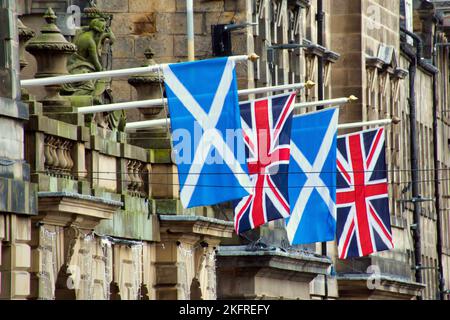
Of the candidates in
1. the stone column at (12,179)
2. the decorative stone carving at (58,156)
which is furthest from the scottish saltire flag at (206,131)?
the stone column at (12,179)

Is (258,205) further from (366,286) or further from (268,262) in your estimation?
(366,286)

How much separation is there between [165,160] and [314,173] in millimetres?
8845

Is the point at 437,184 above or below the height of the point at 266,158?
above

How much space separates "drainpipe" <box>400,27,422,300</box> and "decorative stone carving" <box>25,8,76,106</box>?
1632 inches

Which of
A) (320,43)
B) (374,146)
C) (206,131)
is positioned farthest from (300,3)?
(206,131)

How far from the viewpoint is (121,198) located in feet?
153

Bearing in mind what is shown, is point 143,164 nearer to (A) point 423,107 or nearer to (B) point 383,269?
(B) point 383,269

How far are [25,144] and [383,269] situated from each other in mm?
40434

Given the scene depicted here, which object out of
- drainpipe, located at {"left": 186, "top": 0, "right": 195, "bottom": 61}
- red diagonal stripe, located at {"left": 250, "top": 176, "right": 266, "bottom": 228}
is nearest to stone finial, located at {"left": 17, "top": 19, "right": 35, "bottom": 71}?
red diagonal stripe, located at {"left": 250, "top": 176, "right": 266, "bottom": 228}

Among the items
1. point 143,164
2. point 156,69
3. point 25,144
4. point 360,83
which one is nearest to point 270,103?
point 143,164

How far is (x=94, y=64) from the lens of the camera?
47.8 m

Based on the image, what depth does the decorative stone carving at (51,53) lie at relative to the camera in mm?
43344

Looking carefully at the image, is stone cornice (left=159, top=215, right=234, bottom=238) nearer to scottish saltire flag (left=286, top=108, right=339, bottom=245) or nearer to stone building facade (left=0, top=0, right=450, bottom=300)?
stone building facade (left=0, top=0, right=450, bottom=300)

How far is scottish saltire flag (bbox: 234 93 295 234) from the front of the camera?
5291 cm
